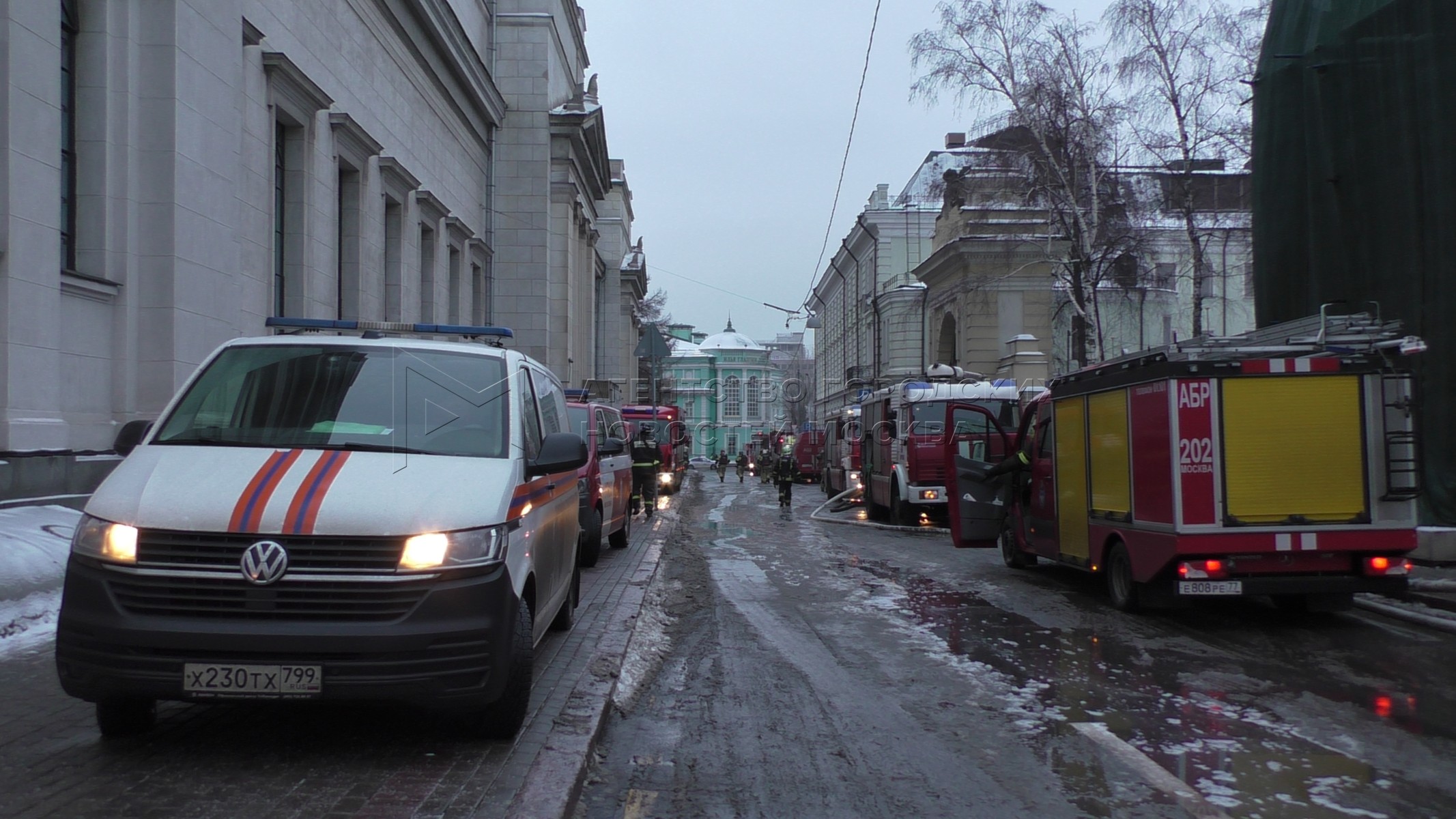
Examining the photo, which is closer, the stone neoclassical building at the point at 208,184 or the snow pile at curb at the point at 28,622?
the snow pile at curb at the point at 28,622

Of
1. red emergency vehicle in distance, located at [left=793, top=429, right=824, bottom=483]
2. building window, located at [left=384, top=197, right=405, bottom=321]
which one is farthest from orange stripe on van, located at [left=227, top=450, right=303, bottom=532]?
red emergency vehicle in distance, located at [left=793, top=429, right=824, bottom=483]

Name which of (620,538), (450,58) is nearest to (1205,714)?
(620,538)

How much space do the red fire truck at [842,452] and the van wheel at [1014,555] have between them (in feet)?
42.6

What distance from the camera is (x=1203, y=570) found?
Answer: 9.10m

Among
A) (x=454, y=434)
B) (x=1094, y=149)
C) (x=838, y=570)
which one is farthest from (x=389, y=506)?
(x=1094, y=149)

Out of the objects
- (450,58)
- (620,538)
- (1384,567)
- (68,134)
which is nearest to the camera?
(1384,567)

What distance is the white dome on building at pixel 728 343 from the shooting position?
5044 inches

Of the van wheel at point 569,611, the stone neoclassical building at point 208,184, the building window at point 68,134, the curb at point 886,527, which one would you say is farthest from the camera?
the curb at point 886,527

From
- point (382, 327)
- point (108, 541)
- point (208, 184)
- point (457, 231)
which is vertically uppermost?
point (457, 231)

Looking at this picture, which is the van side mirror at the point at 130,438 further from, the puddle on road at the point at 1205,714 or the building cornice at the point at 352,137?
the building cornice at the point at 352,137

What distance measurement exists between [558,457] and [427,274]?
906 inches

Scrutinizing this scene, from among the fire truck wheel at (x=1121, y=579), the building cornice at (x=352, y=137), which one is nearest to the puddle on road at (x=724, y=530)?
the fire truck wheel at (x=1121, y=579)

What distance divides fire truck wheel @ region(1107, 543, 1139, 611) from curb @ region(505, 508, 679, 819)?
4.28 m

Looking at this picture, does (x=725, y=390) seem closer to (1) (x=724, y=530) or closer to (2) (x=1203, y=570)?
(1) (x=724, y=530)
